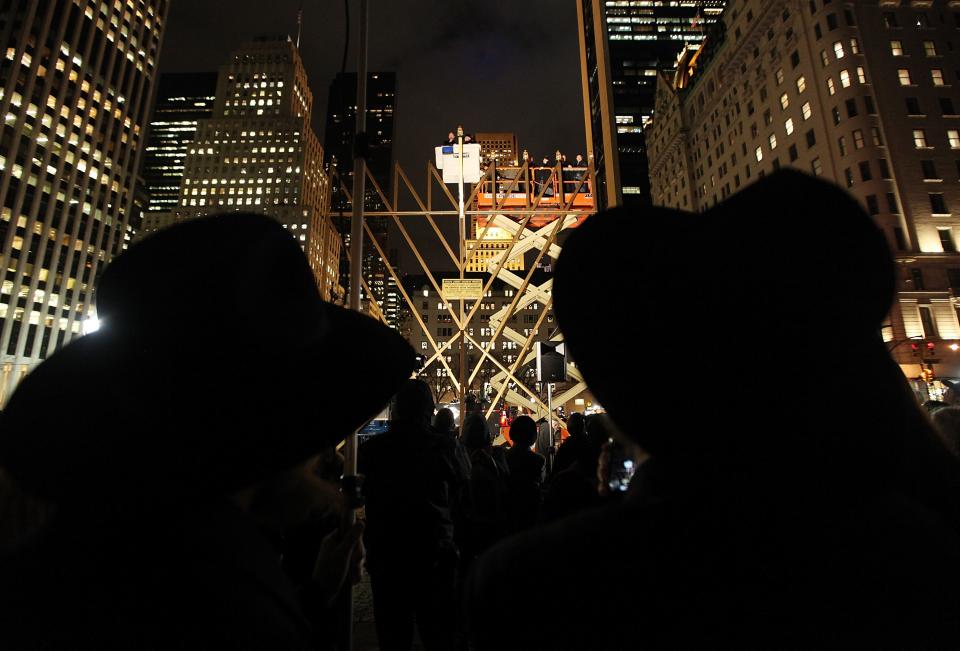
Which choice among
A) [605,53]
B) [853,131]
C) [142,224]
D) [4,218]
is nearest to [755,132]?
[853,131]

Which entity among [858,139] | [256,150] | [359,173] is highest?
[256,150]

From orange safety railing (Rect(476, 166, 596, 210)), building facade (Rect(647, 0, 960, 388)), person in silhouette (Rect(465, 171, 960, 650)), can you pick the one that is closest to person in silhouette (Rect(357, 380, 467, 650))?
person in silhouette (Rect(465, 171, 960, 650))

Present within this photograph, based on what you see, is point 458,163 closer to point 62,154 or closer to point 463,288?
point 463,288

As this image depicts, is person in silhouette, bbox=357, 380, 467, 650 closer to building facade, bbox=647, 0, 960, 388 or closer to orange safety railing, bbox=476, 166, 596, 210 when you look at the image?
orange safety railing, bbox=476, 166, 596, 210

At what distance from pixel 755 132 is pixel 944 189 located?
1373cm

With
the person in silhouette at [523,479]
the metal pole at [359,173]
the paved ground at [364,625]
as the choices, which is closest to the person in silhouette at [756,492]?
the metal pole at [359,173]

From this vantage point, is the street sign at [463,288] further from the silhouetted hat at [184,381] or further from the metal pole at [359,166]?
the silhouetted hat at [184,381]

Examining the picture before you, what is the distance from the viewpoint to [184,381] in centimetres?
76

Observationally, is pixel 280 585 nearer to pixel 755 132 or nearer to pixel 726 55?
pixel 755 132

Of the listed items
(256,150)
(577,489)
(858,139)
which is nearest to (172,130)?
(256,150)

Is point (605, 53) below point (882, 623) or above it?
above

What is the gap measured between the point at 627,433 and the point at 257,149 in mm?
102379

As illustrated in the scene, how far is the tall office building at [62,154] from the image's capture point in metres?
53.7

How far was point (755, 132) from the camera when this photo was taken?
39469 mm
